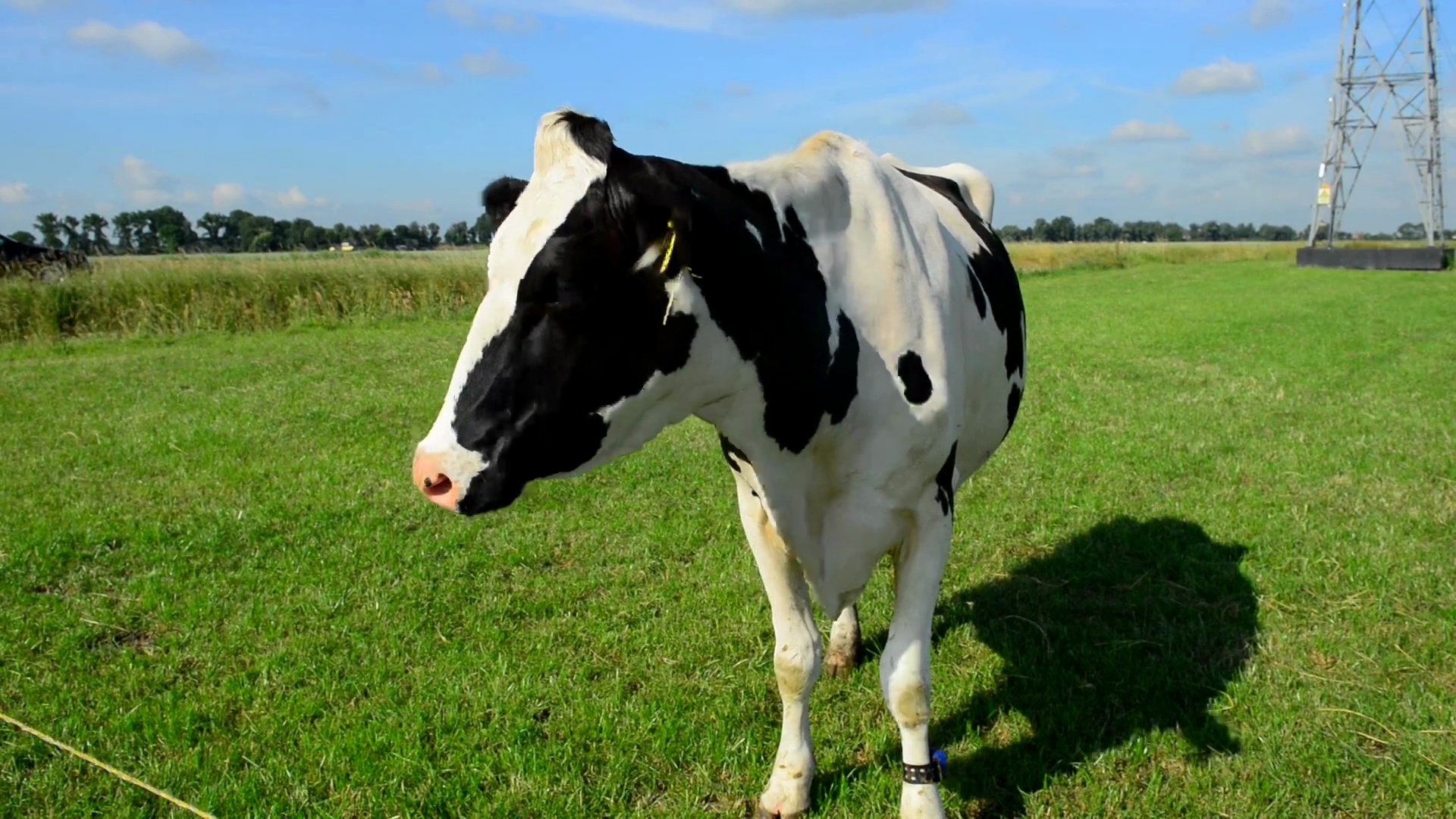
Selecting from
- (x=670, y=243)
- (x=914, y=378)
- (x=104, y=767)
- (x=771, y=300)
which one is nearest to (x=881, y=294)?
(x=914, y=378)

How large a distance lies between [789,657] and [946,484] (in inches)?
29.3

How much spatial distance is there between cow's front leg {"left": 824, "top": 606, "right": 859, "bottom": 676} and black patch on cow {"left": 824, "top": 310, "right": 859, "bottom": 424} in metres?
1.59

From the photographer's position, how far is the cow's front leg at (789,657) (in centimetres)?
293

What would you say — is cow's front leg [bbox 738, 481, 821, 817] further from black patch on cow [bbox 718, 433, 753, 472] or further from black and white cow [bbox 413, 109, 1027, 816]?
black patch on cow [bbox 718, 433, 753, 472]

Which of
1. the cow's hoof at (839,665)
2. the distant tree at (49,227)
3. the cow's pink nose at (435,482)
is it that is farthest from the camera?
the distant tree at (49,227)

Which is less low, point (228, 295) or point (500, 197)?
point (500, 197)

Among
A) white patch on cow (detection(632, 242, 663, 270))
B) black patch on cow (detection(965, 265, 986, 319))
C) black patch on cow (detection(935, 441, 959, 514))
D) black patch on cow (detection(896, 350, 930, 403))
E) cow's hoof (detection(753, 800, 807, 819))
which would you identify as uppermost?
white patch on cow (detection(632, 242, 663, 270))

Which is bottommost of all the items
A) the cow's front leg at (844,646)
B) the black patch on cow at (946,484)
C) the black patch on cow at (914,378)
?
the cow's front leg at (844,646)

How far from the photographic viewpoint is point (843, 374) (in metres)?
2.42

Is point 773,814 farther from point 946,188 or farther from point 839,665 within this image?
point 946,188

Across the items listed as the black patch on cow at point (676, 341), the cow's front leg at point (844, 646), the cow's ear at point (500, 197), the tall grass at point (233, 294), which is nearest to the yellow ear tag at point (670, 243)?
the black patch on cow at point (676, 341)

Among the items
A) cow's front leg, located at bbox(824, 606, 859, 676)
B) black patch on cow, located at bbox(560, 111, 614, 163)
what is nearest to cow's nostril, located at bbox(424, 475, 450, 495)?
black patch on cow, located at bbox(560, 111, 614, 163)

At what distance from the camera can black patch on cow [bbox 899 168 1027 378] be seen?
10.8ft

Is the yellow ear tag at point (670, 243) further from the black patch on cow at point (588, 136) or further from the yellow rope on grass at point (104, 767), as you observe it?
the yellow rope on grass at point (104, 767)
